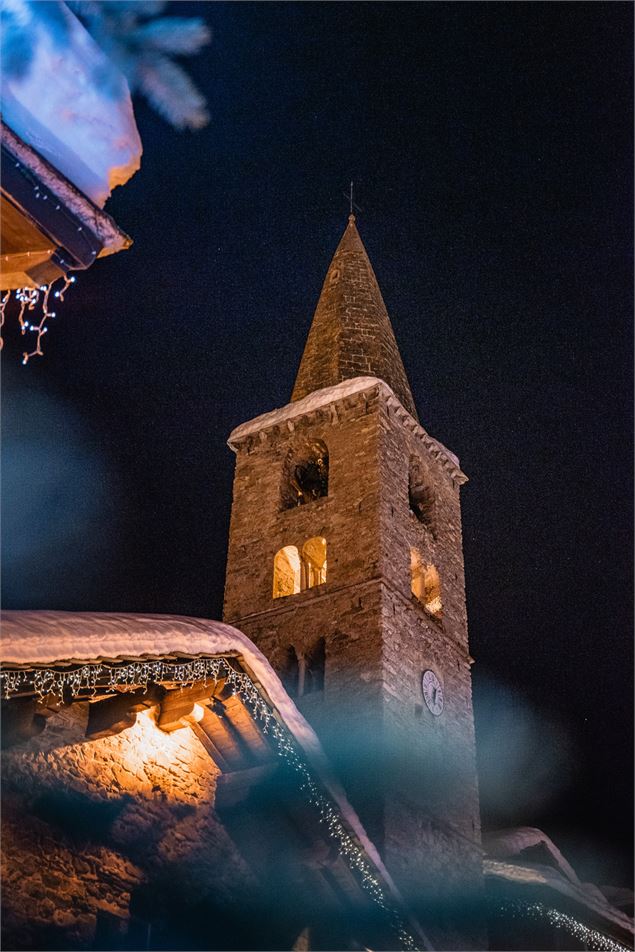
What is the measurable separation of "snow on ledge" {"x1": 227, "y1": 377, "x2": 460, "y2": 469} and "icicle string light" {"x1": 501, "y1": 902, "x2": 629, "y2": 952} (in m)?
9.69

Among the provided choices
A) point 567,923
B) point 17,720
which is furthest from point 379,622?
point 17,720

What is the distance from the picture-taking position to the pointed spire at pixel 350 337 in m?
23.8

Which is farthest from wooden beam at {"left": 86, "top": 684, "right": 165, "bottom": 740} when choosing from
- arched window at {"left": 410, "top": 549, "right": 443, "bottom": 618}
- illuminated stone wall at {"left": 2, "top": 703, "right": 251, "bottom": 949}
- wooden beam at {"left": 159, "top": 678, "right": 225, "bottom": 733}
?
arched window at {"left": 410, "top": 549, "right": 443, "bottom": 618}

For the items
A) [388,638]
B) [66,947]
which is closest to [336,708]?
[388,638]

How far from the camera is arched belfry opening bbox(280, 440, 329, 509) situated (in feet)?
72.0

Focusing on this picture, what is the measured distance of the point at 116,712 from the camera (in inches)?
320

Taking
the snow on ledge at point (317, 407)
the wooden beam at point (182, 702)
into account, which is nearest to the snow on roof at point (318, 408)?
the snow on ledge at point (317, 407)

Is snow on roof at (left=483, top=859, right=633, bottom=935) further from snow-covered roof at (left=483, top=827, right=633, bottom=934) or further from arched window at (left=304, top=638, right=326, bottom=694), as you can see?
arched window at (left=304, top=638, right=326, bottom=694)

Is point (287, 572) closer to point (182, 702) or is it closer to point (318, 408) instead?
point (318, 408)

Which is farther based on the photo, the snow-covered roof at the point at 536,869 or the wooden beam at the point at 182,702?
the snow-covered roof at the point at 536,869

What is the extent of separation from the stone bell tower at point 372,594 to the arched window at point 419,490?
0.03 m

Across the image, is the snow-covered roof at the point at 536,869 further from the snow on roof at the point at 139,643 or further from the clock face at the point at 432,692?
the snow on roof at the point at 139,643

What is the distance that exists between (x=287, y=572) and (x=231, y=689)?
475 inches

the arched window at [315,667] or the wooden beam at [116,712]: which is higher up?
the arched window at [315,667]
